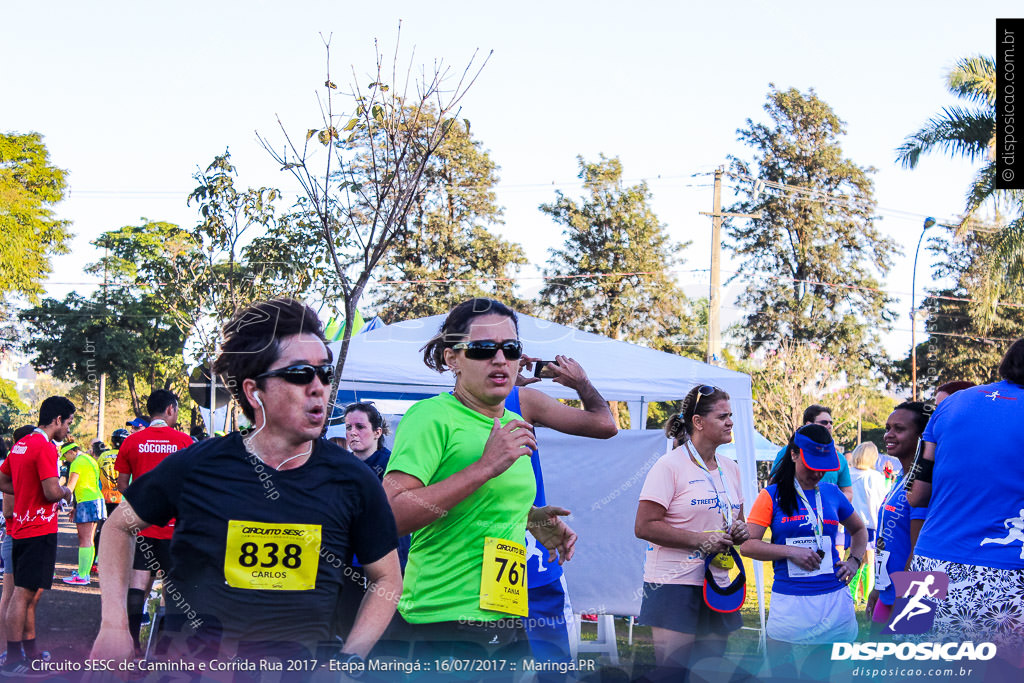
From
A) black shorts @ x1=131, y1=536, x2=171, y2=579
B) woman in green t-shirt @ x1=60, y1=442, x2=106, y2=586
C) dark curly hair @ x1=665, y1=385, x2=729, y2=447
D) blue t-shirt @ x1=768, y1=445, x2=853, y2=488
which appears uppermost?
dark curly hair @ x1=665, y1=385, x2=729, y2=447

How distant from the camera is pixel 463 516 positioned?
2701 millimetres

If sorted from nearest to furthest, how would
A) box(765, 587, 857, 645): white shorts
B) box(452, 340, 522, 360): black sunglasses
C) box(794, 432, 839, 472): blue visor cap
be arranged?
box(452, 340, 522, 360): black sunglasses
box(765, 587, 857, 645): white shorts
box(794, 432, 839, 472): blue visor cap

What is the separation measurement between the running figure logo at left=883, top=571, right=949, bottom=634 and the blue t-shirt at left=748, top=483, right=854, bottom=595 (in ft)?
2.11

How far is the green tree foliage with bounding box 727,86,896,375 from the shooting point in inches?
1487

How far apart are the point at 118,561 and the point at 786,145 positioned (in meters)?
39.2

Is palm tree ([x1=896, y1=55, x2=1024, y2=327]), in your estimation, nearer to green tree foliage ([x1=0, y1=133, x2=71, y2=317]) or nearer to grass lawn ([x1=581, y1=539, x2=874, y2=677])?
grass lawn ([x1=581, y1=539, x2=874, y2=677])

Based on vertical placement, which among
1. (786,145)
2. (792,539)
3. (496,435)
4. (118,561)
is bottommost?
(792,539)

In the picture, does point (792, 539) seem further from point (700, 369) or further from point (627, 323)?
point (627, 323)

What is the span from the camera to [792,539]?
471 cm

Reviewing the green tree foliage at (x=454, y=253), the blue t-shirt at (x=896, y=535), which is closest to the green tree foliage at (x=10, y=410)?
the green tree foliage at (x=454, y=253)

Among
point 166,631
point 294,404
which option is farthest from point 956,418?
point 166,631

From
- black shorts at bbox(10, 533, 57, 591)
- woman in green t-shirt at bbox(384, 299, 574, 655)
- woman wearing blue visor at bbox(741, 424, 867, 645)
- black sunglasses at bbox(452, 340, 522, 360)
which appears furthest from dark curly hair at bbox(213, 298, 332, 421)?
black shorts at bbox(10, 533, 57, 591)

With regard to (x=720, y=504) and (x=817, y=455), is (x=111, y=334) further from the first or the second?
(x=817, y=455)

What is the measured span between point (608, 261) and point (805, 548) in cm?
2777
